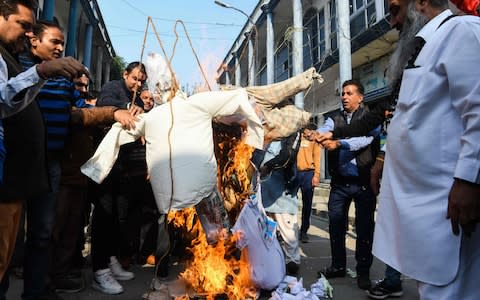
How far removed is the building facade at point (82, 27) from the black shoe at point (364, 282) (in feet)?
28.8

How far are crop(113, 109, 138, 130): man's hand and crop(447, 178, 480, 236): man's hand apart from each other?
220 cm

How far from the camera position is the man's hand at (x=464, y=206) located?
1.49 metres

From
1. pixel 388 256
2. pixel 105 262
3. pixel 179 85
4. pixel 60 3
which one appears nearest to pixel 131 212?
pixel 105 262

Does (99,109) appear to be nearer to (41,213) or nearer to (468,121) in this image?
(41,213)

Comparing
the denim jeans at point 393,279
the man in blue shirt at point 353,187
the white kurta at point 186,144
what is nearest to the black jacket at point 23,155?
the white kurta at point 186,144

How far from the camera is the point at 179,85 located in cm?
318

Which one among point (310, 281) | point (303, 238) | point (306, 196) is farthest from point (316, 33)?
point (310, 281)

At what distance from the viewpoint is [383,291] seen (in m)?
3.44

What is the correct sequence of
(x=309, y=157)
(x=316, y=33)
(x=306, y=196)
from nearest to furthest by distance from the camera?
1. (x=306, y=196)
2. (x=309, y=157)
3. (x=316, y=33)

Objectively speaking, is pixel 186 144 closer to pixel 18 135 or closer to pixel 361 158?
pixel 18 135

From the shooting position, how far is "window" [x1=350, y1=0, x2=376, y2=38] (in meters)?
11.5

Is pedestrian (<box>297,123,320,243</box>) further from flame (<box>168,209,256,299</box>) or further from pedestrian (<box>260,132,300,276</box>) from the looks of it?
flame (<box>168,209,256,299</box>)

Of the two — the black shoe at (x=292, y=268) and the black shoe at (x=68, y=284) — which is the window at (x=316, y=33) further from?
the black shoe at (x=68, y=284)

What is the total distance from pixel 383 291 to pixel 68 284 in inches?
116
